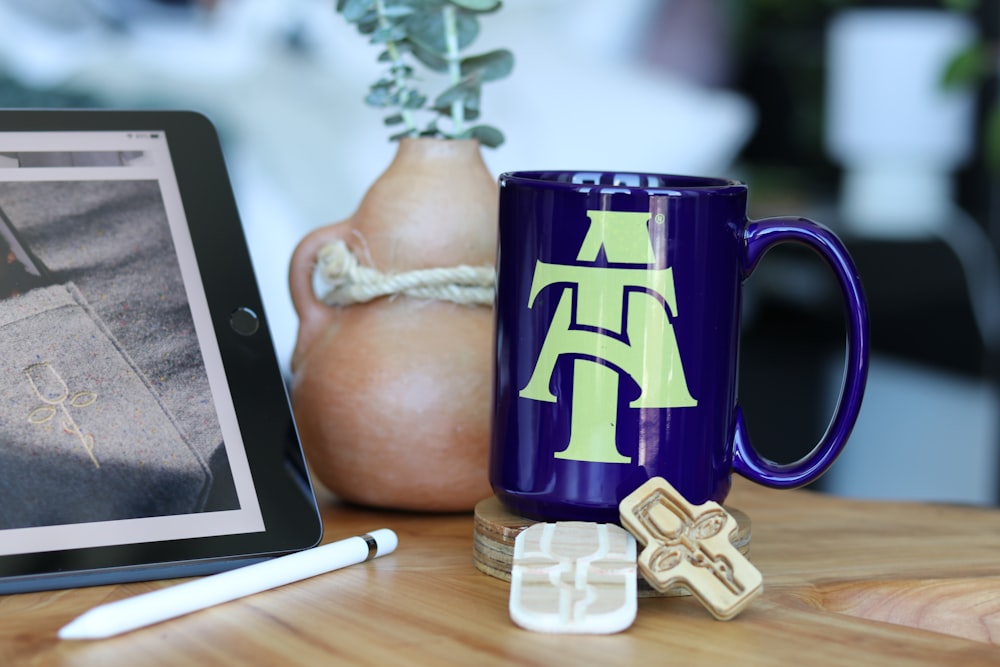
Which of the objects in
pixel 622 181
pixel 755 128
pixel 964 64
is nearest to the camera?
pixel 622 181

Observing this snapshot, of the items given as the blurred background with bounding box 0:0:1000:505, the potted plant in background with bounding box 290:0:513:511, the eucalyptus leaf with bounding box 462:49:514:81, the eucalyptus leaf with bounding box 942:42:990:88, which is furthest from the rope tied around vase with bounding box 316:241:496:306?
the eucalyptus leaf with bounding box 942:42:990:88

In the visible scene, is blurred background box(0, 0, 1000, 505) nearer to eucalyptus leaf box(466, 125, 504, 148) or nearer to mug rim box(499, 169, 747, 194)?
eucalyptus leaf box(466, 125, 504, 148)

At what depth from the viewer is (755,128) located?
258 centimetres

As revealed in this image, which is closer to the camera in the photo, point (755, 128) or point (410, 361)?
point (410, 361)

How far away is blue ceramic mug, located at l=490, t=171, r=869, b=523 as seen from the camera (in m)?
0.45

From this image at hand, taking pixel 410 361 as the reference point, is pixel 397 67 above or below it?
above

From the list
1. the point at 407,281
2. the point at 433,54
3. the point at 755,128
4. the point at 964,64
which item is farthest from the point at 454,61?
the point at 755,128

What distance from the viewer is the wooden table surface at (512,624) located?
1.26 ft

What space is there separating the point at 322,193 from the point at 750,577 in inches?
64.4

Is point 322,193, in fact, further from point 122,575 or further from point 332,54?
point 122,575

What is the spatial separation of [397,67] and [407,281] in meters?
0.13

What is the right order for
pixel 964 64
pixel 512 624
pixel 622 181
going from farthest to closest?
1. pixel 964 64
2. pixel 622 181
3. pixel 512 624

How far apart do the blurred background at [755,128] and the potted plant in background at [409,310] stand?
120 cm

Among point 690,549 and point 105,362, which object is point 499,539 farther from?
point 105,362
